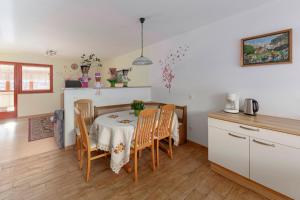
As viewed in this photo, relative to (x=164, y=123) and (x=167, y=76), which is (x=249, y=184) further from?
(x=167, y=76)

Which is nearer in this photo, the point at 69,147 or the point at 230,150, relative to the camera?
the point at 230,150

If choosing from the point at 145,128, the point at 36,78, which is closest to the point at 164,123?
the point at 145,128

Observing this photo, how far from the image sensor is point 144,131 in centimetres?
201

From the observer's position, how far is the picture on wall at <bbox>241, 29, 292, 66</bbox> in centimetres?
184

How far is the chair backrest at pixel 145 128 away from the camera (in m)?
1.91

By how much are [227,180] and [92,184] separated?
1767 mm

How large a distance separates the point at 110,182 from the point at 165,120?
46.0 inches

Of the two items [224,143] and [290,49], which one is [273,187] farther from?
[290,49]

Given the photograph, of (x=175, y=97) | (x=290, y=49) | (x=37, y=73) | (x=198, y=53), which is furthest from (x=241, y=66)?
(x=37, y=73)

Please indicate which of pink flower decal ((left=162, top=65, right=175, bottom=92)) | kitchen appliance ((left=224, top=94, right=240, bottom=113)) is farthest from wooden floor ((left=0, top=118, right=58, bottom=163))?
kitchen appliance ((left=224, top=94, right=240, bottom=113))

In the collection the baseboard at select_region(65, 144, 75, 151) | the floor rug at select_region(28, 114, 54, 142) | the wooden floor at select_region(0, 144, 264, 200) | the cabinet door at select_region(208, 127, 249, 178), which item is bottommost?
the wooden floor at select_region(0, 144, 264, 200)

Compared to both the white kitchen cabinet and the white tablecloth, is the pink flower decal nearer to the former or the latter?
the white kitchen cabinet

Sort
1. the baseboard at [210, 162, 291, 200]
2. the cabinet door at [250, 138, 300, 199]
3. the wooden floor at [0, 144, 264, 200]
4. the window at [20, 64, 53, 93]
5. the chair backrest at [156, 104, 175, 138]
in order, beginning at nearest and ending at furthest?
1. the cabinet door at [250, 138, 300, 199]
2. the baseboard at [210, 162, 291, 200]
3. the wooden floor at [0, 144, 264, 200]
4. the chair backrest at [156, 104, 175, 138]
5. the window at [20, 64, 53, 93]

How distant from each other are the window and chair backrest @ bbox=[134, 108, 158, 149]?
5.54 metres
